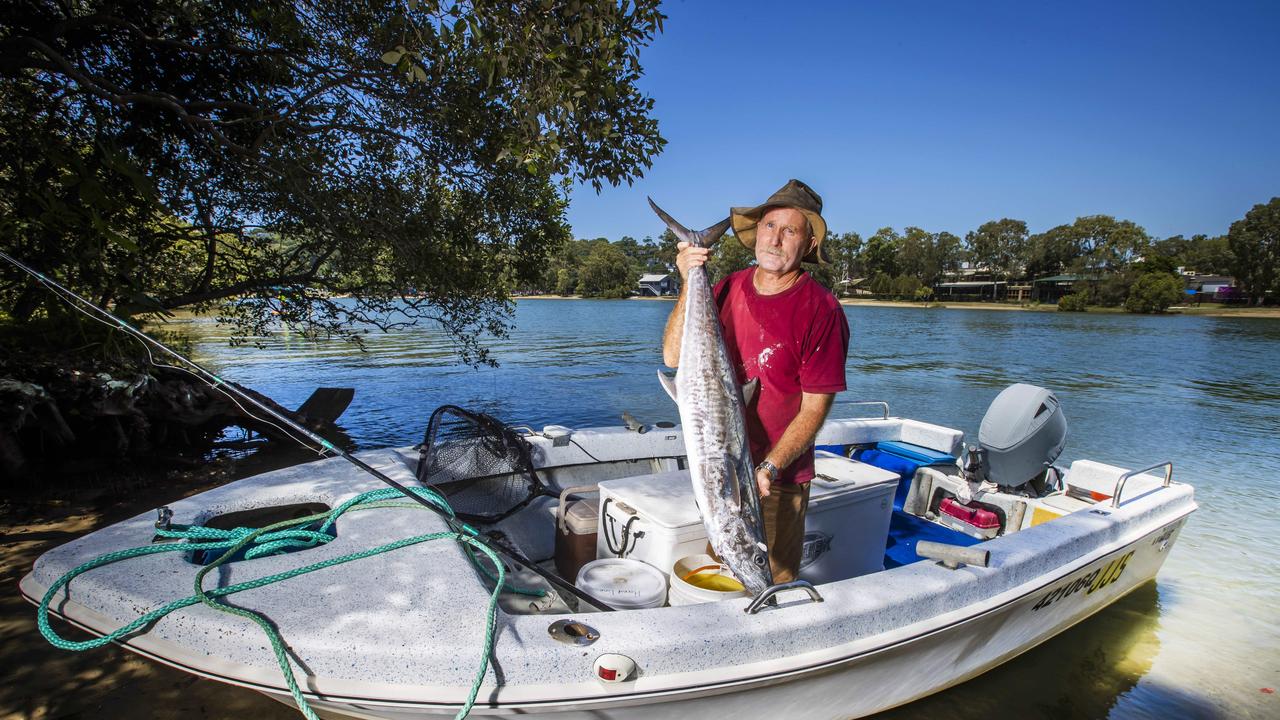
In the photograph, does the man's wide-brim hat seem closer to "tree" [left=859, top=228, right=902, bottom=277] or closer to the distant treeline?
the distant treeline

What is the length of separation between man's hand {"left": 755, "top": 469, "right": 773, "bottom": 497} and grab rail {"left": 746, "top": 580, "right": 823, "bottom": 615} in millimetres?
374

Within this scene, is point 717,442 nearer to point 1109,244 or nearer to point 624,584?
point 624,584

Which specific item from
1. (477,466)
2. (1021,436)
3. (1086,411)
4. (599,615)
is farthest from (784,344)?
(1086,411)

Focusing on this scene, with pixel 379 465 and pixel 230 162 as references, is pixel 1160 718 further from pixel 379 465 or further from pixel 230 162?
pixel 230 162

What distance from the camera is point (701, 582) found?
2799 millimetres

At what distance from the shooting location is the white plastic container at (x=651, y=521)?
119 inches

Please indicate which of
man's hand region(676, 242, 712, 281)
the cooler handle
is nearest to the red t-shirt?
man's hand region(676, 242, 712, 281)

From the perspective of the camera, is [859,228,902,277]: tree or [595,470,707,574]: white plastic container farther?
[859,228,902,277]: tree

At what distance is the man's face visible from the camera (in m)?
2.49

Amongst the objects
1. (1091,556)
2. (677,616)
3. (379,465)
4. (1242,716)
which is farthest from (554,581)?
(1242,716)

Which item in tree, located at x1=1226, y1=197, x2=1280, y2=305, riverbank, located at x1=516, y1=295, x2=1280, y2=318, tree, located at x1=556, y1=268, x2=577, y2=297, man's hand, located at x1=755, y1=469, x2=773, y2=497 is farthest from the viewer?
tree, located at x1=556, y1=268, x2=577, y2=297

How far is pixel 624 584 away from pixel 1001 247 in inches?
4226

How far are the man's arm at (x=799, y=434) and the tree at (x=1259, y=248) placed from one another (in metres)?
90.5

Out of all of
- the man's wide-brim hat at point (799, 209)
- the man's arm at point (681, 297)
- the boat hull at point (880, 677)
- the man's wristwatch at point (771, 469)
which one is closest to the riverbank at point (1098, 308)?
the boat hull at point (880, 677)
